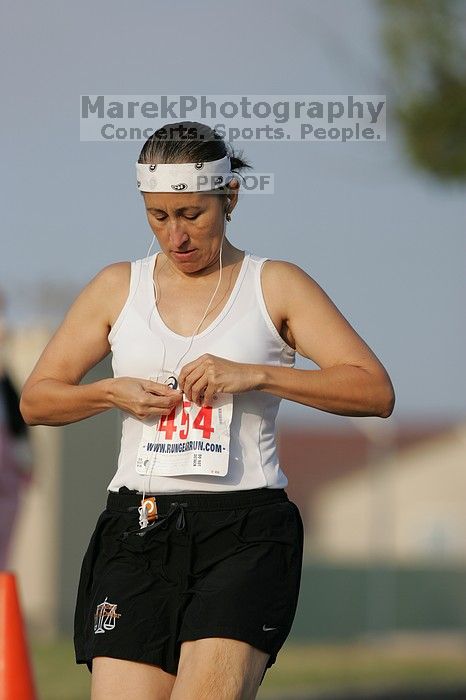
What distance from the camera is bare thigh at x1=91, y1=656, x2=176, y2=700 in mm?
3672

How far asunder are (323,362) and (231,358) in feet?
0.86

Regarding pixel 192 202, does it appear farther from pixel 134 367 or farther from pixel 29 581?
pixel 29 581

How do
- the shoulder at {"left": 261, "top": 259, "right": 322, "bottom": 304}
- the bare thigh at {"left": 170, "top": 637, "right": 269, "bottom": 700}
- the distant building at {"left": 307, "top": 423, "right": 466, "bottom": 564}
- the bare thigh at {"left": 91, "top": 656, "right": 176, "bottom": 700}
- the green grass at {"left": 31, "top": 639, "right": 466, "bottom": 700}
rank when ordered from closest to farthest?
the bare thigh at {"left": 170, "top": 637, "right": 269, "bottom": 700} → the bare thigh at {"left": 91, "top": 656, "right": 176, "bottom": 700} → the shoulder at {"left": 261, "top": 259, "right": 322, "bottom": 304} → the green grass at {"left": 31, "top": 639, "right": 466, "bottom": 700} → the distant building at {"left": 307, "top": 423, "right": 466, "bottom": 564}

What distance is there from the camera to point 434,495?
15.7 meters

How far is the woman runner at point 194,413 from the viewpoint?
369 centimetres

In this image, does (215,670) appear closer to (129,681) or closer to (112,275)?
(129,681)

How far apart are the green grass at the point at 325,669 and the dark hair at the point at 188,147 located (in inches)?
249

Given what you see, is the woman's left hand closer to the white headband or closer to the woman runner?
the woman runner

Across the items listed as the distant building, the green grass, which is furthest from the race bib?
the distant building

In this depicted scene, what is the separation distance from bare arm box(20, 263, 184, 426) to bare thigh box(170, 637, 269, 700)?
0.72m

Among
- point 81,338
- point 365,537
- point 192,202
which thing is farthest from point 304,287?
point 365,537

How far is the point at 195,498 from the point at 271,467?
230mm

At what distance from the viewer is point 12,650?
542cm

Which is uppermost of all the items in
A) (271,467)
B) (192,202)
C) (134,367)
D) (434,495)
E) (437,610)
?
(192,202)
